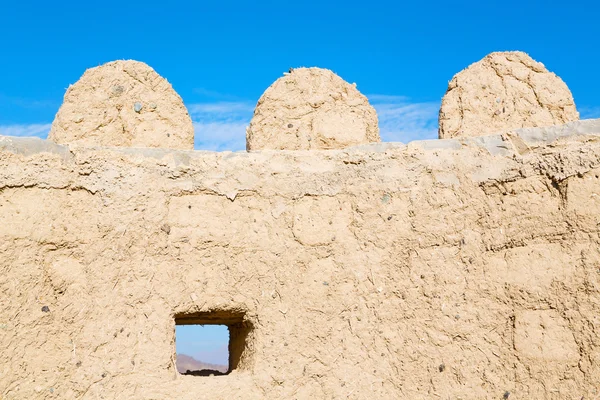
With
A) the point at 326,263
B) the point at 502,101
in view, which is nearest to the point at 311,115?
the point at 326,263

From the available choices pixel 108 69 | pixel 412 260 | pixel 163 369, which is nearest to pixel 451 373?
pixel 412 260

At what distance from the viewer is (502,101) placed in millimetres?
4043

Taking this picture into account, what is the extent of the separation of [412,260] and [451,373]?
50 centimetres

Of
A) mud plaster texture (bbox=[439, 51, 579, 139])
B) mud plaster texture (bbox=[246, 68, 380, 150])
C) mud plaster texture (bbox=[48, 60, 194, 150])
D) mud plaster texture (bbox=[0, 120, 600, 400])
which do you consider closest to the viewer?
mud plaster texture (bbox=[0, 120, 600, 400])

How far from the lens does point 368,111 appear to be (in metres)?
4.01

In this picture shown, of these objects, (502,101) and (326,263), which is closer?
(326,263)

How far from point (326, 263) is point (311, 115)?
0.78 meters

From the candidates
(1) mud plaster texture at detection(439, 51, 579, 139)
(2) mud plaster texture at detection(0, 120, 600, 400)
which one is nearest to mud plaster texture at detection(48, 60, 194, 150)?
(2) mud plaster texture at detection(0, 120, 600, 400)

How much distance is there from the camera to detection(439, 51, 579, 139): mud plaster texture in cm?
401

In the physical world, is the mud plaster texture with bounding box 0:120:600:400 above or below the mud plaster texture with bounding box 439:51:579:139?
below

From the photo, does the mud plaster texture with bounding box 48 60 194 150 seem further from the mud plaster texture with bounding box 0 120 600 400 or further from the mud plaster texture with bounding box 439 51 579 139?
the mud plaster texture with bounding box 439 51 579 139

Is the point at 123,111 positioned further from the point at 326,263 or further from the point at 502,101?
the point at 502,101

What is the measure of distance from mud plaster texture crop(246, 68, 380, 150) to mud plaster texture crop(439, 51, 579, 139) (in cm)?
41

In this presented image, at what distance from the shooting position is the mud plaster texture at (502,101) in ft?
13.2
